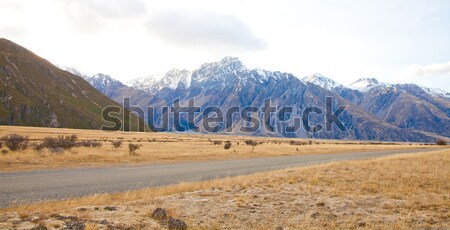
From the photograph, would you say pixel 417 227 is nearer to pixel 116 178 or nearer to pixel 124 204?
pixel 124 204

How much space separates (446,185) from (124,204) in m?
16.7

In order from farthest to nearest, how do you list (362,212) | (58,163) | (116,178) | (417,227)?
(58,163) → (116,178) → (362,212) → (417,227)

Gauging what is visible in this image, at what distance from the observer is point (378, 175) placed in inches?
926

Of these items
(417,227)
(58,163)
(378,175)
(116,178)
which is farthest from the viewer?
(58,163)

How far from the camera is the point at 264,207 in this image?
13320 millimetres

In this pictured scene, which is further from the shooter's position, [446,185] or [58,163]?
[58,163]

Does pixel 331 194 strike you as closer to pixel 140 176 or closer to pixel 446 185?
pixel 446 185

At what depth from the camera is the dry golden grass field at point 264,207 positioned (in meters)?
10.4

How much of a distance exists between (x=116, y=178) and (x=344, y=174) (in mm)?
14236

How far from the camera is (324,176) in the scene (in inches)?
885

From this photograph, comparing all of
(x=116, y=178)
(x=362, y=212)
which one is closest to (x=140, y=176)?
(x=116, y=178)

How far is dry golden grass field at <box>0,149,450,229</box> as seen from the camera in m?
10.4

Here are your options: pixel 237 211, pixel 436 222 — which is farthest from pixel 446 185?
pixel 237 211

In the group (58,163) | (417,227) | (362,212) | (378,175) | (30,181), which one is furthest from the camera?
(58,163)
